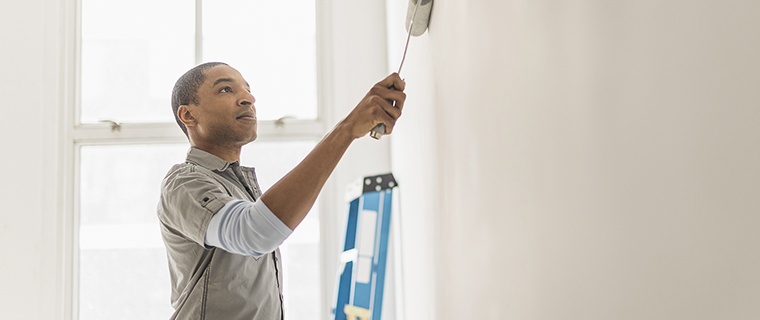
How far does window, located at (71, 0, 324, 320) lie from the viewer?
2762mm

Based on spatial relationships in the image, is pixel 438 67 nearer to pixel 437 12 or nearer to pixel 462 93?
pixel 437 12

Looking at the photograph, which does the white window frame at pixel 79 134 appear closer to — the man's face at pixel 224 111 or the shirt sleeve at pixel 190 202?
the man's face at pixel 224 111

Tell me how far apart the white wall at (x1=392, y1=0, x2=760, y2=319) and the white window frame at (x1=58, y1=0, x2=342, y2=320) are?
2.11 metres

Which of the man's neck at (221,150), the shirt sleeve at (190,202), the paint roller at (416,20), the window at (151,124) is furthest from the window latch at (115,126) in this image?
the paint roller at (416,20)

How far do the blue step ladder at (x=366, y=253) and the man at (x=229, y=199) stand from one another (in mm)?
849

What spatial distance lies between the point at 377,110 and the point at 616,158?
2.32ft

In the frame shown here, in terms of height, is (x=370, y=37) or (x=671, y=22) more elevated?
(x=370, y=37)

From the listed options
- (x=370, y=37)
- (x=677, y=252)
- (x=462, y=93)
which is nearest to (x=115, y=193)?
(x=370, y=37)

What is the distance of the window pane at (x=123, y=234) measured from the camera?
9.02 ft

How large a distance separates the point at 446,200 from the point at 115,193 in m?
2.34

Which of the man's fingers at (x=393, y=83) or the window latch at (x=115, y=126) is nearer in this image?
the man's fingers at (x=393, y=83)

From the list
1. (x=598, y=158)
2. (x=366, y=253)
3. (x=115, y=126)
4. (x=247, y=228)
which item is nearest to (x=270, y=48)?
(x=115, y=126)

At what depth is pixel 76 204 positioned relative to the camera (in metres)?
2.76

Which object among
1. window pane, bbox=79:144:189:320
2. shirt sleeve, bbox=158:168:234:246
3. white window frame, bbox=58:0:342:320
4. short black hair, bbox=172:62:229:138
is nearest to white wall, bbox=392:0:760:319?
shirt sleeve, bbox=158:168:234:246
